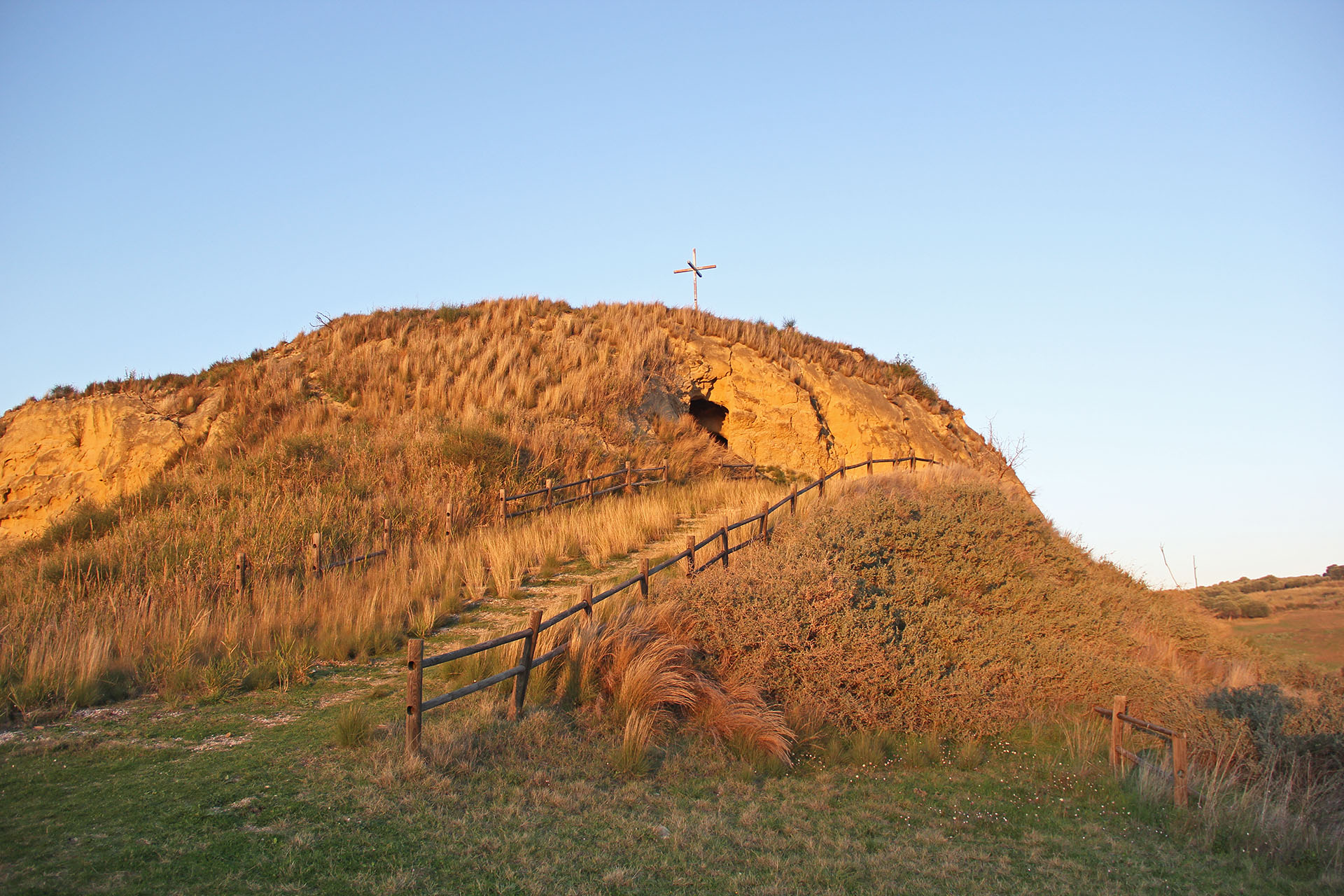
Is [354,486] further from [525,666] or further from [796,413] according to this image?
[796,413]

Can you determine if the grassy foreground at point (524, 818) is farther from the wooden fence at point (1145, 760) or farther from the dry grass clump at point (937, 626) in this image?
the dry grass clump at point (937, 626)

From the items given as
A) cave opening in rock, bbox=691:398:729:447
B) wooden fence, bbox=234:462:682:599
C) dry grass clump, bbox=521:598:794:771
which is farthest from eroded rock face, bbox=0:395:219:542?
dry grass clump, bbox=521:598:794:771

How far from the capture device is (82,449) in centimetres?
1827

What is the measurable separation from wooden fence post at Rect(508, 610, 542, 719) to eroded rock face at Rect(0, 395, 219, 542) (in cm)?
1361

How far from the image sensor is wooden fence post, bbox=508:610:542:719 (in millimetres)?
6781

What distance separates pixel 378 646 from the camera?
8.91 metres

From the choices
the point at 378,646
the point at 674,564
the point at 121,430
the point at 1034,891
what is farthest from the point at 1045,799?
the point at 121,430

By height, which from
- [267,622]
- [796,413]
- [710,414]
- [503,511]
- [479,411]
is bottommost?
[267,622]

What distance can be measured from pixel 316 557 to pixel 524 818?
6433 millimetres

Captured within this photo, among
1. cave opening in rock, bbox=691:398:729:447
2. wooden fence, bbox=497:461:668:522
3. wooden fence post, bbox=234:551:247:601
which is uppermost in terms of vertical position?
cave opening in rock, bbox=691:398:729:447

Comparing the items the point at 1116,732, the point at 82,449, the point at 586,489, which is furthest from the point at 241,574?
the point at 82,449

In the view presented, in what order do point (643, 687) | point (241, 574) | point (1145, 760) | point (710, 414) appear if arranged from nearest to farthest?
point (1145, 760) → point (643, 687) → point (241, 574) → point (710, 414)

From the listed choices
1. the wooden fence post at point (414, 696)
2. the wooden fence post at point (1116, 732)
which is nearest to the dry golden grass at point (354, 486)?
the wooden fence post at point (414, 696)

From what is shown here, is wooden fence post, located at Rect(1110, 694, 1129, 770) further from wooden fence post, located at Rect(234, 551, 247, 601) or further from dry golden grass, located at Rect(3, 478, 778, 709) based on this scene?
wooden fence post, located at Rect(234, 551, 247, 601)
